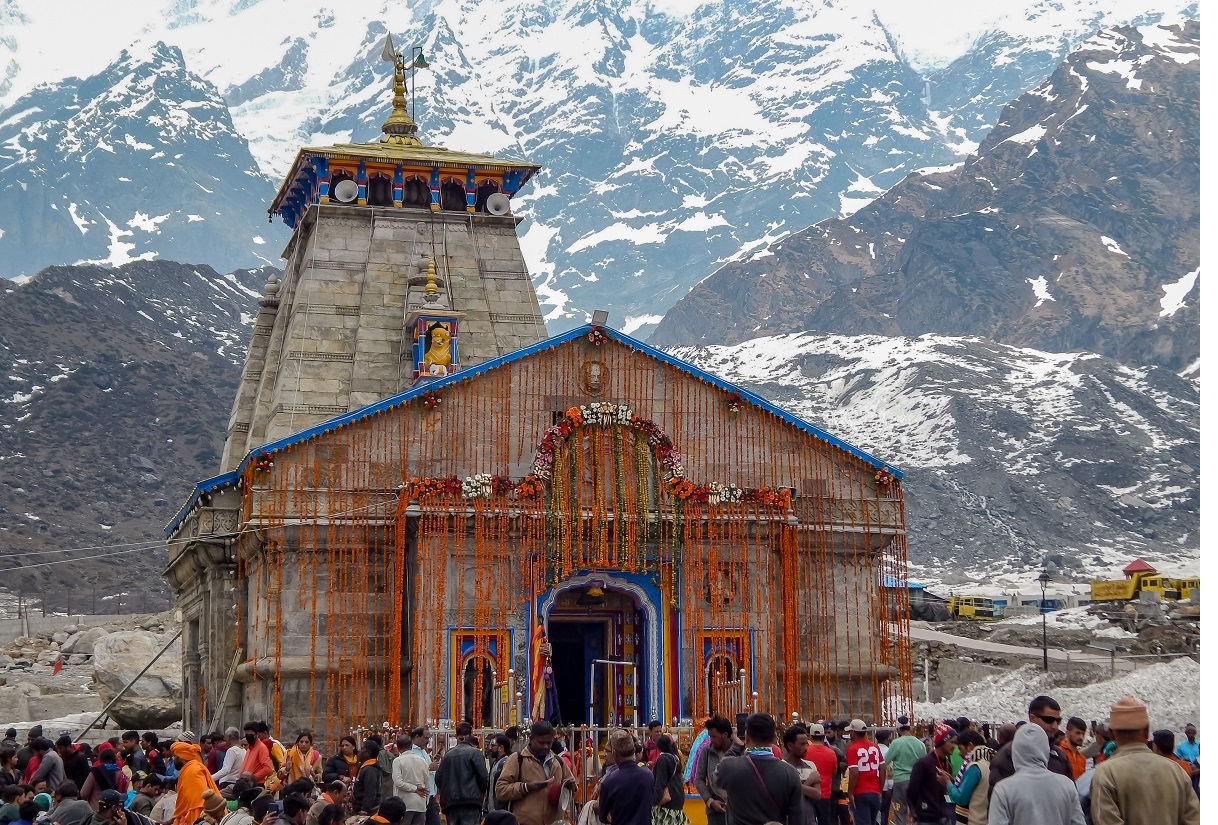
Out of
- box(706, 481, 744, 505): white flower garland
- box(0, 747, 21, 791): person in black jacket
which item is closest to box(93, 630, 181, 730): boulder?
box(706, 481, 744, 505): white flower garland

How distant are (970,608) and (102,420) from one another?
245 feet

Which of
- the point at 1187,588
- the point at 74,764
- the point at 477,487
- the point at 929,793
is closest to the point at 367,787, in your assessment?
the point at 74,764

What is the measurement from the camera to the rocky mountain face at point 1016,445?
139 metres

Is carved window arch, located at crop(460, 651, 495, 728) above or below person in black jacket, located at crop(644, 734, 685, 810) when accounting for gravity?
above

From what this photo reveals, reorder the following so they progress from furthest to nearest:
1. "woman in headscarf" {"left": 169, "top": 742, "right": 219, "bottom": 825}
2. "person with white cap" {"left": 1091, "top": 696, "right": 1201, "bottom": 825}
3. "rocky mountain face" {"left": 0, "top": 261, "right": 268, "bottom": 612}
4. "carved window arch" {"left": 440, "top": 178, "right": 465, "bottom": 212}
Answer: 1. "rocky mountain face" {"left": 0, "top": 261, "right": 268, "bottom": 612}
2. "carved window arch" {"left": 440, "top": 178, "right": 465, "bottom": 212}
3. "woman in headscarf" {"left": 169, "top": 742, "right": 219, "bottom": 825}
4. "person with white cap" {"left": 1091, "top": 696, "right": 1201, "bottom": 825}

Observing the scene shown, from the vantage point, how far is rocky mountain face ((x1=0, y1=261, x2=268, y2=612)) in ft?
382

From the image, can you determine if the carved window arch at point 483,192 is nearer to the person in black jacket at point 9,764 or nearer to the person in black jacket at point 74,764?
the person in black jacket at point 9,764

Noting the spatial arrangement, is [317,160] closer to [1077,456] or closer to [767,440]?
[767,440]

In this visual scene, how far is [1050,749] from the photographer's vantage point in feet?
48.2

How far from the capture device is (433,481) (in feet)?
100

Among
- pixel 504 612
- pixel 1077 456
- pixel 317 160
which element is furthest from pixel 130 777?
pixel 1077 456

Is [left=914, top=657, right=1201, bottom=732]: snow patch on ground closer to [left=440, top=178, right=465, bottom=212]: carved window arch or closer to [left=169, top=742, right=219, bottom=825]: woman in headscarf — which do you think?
[left=440, top=178, right=465, bottom=212]: carved window arch

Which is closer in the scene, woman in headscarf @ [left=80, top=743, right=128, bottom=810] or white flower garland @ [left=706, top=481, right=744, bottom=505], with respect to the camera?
woman in headscarf @ [left=80, top=743, right=128, bottom=810]

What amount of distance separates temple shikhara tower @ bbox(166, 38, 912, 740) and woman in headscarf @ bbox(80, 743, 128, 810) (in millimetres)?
9482
